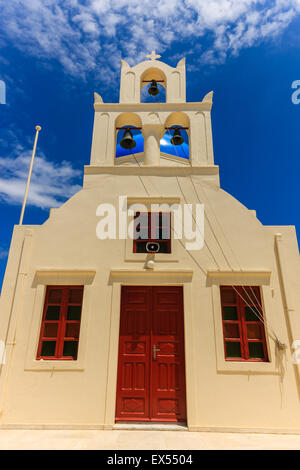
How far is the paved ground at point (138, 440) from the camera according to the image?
163 inches

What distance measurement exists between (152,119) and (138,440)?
7374 mm

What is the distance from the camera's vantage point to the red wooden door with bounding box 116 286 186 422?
546 cm

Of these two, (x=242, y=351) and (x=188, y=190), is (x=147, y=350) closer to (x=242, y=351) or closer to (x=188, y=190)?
(x=242, y=351)

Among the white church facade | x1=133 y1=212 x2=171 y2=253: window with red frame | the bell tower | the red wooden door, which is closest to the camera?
the white church facade

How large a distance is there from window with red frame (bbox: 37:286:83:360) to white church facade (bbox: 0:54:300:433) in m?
0.02

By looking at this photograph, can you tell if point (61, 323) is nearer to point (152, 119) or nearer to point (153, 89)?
point (152, 119)

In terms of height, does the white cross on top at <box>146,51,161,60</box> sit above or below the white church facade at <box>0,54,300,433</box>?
above

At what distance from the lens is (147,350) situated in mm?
5793

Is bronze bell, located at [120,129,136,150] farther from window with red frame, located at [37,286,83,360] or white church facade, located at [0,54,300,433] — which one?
window with red frame, located at [37,286,83,360]

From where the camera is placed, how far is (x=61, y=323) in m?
5.89

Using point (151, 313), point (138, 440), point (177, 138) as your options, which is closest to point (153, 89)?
point (177, 138)

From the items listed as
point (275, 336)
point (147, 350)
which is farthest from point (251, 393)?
point (147, 350)

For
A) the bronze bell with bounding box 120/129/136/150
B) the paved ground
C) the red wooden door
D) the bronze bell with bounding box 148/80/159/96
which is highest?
the bronze bell with bounding box 148/80/159/96

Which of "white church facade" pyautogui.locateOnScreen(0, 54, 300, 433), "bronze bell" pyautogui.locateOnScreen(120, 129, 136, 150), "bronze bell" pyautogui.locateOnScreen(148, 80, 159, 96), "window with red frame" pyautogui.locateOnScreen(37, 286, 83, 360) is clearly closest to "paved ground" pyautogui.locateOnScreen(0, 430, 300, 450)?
"white church facade" pyautogui.locateOnScreen(0, 54, 300, 433)
